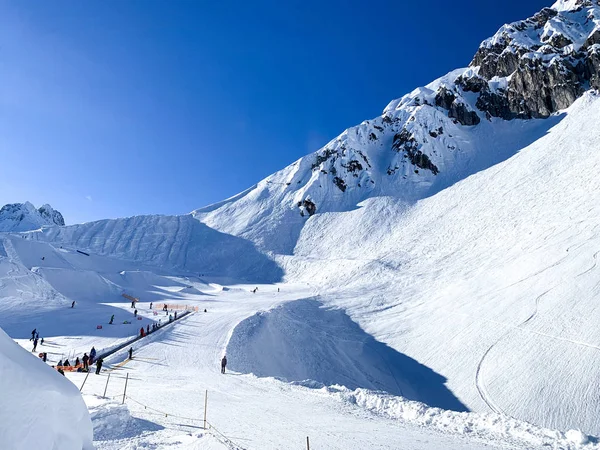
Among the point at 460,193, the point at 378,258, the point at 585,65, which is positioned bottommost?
the point at 378,258

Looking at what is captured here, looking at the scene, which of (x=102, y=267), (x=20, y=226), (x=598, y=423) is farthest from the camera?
(x=20, y=226)

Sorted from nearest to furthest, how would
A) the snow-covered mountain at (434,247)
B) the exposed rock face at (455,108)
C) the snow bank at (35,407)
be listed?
the snow bank at (35,407) < the snow-covered mountain at (434,247) < the exposed rock face at (455,108)

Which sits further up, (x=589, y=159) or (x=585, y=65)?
(x=585, y=65)

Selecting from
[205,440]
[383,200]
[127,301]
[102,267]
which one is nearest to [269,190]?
[383,200]

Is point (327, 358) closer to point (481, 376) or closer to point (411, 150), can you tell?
point (481, 376)

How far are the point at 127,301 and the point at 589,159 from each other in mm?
64432

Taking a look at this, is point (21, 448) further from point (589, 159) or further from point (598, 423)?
point (589, 159)

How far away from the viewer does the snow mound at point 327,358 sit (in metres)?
24.3

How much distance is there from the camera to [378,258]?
2200 inches

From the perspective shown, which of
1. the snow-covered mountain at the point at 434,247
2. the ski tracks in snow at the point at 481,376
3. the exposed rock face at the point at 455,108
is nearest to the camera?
the ski tracks in snow at the point at 481,376

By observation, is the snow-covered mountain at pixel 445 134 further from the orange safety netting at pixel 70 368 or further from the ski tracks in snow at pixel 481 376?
the orange safety netting at pixel 70 368

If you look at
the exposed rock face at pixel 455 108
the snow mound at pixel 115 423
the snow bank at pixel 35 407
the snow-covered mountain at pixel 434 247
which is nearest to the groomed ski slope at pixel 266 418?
the snow mound at pixel 115 423

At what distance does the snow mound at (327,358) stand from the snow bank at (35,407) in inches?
705

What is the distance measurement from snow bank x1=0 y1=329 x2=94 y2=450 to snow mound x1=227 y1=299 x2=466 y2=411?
1790 centimetres
